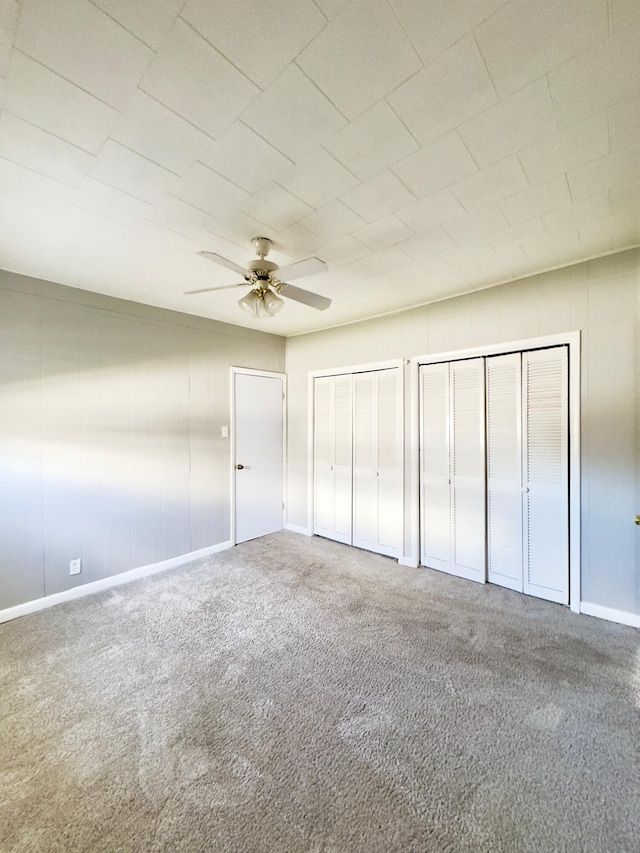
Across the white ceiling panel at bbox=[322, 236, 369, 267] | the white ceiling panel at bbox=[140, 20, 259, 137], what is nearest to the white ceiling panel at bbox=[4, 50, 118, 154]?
the white ceiling panel at bbox=[140, 20, 259, 137]

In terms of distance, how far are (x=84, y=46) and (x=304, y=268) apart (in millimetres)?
1122

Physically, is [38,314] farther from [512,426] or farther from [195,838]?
[512,426]

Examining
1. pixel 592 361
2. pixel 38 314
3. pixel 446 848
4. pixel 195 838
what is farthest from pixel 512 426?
pixel 38 314

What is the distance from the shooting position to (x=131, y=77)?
1183 millimetres

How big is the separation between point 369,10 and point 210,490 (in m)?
3.76

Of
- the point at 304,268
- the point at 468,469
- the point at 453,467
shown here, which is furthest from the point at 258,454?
the point at 304,268

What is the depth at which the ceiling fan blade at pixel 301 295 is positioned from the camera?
2.30 meters

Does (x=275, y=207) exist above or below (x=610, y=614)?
above

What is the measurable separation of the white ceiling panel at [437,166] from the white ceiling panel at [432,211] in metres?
0.07

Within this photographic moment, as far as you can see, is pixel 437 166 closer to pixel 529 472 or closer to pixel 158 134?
pixel 158 134

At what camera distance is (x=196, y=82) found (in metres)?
1.20

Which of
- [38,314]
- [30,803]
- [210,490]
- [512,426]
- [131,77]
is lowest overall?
[30,803]

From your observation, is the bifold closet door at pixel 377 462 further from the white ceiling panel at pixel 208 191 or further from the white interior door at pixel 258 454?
the white ceiling panel at pixel 208 191

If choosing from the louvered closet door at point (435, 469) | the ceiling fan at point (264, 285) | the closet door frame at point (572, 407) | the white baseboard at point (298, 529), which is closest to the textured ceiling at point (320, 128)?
the ceiling fan at point (264, 285)
